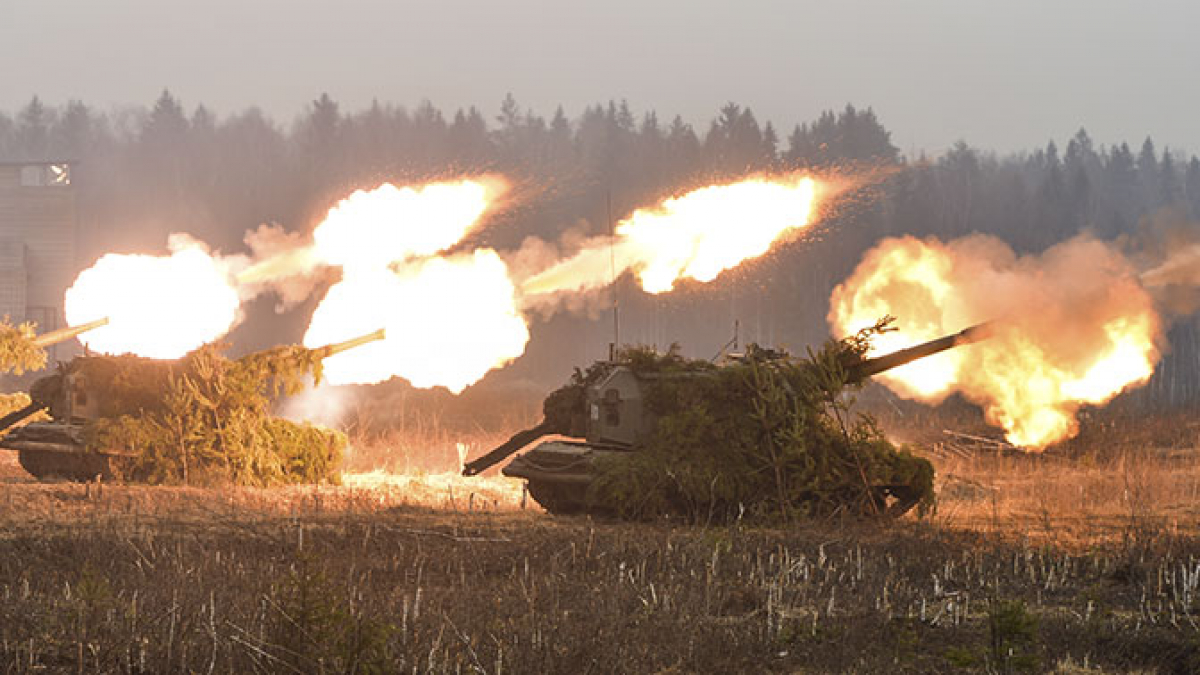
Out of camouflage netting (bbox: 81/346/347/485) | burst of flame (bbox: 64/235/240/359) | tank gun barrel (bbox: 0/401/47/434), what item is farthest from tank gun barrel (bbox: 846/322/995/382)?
burst of flame (bbox: 64/235/240/359)

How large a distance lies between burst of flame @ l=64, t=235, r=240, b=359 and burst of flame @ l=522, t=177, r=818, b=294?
7.67 m

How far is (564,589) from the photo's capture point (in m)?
12.2

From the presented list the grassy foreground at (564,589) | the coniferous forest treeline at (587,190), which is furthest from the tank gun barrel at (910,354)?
the coniferous forest treeline at (587,190)

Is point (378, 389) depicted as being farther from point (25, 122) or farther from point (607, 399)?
point (25, 122)

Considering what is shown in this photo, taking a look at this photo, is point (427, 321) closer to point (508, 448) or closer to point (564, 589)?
point (508, 448)

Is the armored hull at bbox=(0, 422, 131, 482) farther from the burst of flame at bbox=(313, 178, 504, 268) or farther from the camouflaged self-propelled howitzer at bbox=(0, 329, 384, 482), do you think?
the burst of flame at bbox=(313, 178, 504, 268)

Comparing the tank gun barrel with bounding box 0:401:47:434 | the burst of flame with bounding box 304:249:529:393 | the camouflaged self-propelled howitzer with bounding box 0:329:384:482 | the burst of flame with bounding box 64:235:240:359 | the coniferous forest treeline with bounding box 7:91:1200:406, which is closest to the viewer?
the camouflaged self-propelled howitzer with bounding box 0:329:384:482

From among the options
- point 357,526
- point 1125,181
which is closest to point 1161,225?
point 357,526

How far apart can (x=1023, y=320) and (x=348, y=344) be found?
1033 cm

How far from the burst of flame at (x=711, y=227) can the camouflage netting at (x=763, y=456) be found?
6.30m

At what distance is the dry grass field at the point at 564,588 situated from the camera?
9453mm

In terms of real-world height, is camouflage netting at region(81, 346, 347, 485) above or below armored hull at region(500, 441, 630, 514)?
above

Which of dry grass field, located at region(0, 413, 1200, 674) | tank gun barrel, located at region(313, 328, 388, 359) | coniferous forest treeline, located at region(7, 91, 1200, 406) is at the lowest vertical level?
dry grass field, located at region(0, 413, 1200, 674)

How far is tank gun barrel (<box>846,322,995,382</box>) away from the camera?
18.6m
